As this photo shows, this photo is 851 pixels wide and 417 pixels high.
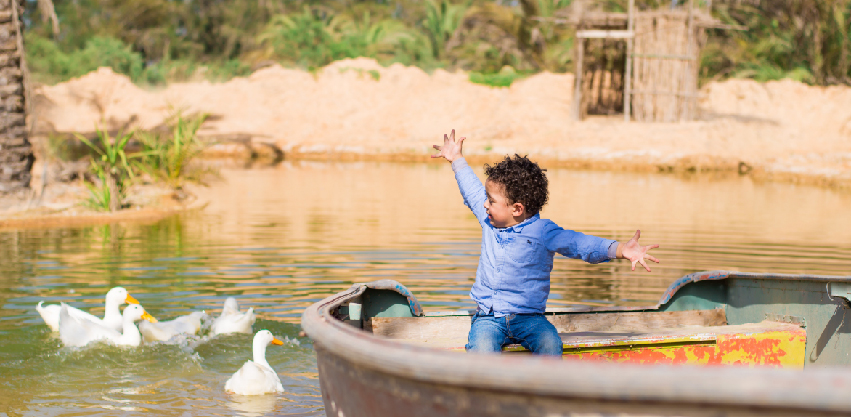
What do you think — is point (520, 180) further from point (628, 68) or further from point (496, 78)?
point (496, 78)

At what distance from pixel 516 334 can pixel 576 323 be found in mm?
1353

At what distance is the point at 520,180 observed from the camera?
458cm

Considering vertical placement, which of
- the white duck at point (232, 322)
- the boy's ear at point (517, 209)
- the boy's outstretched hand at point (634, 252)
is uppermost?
the boy's ear at point (517, 209)

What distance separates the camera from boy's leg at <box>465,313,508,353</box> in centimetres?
459

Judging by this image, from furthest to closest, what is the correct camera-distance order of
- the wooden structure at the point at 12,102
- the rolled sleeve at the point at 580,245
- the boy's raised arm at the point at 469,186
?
the wooden structure at the point at 12,102 → the boy's raised arm at the point at 469,186 → the rolled sleeve at the point at 580,245

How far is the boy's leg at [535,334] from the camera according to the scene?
4.66 metres

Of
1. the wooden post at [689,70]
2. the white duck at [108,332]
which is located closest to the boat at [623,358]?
the white duck at [108,332]

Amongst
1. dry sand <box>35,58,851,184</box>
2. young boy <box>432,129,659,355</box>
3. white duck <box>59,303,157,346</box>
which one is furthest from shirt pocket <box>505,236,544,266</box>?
dry sand <box>35,58,851,184</box>

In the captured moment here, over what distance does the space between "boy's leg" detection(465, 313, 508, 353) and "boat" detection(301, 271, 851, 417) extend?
0.21 m

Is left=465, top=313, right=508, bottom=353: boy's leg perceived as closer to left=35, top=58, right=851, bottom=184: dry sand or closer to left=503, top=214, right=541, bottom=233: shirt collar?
left=503, top=214, right=541, bottom=233: shirt collar

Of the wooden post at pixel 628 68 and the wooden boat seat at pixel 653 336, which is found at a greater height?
the wooden post at pixel 628 68

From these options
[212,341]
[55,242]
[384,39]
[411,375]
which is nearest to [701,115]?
[384,39]

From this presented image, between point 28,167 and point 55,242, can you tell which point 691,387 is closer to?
point 55,242

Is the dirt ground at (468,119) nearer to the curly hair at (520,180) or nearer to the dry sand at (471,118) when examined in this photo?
the dry sand at (471,118)
